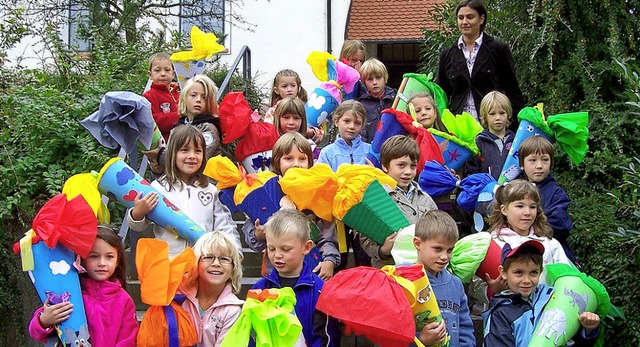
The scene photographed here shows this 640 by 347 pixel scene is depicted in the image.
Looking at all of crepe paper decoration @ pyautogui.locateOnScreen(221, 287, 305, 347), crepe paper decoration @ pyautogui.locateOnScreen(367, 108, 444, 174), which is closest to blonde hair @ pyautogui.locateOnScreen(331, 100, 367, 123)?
crepe paper decoration @ pyautogui.locateOnScreen(367, 108, 444, 174)

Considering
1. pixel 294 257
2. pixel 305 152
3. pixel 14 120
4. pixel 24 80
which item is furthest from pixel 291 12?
pixel 294 257

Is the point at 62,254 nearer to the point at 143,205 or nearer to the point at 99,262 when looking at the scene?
the point at 99,262

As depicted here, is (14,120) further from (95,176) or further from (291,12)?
(291,12)

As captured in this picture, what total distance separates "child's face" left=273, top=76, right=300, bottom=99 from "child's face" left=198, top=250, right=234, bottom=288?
3302mm

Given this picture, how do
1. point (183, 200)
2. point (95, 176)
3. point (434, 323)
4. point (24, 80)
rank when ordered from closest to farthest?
point (434, 323), point (95, 176), point (183, 200), point (24, 80)

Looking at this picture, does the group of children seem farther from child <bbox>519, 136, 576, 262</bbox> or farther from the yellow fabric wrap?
the yellow fabric wrap

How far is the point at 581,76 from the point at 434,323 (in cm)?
381

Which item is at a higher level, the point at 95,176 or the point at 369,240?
the point at 95,176

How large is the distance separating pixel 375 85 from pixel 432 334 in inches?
143

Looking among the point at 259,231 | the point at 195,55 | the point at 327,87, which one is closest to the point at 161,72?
the point at 195,55

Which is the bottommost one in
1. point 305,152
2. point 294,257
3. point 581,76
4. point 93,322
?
point 93,322

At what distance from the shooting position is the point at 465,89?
24.0 ft

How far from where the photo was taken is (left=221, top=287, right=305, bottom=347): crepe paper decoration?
156 inches

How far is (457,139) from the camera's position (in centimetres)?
648
